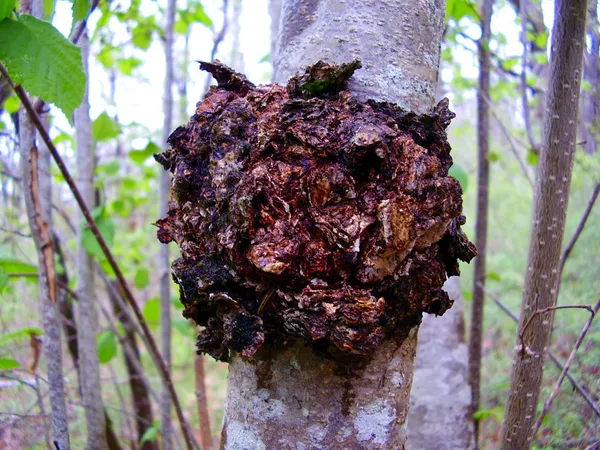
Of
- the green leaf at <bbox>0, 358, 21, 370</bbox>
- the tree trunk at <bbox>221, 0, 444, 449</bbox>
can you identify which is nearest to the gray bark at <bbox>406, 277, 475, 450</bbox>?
the tree trunk at <bbox>221, 0, 444, 449</bbox>

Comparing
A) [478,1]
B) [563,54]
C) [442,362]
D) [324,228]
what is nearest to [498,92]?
[478,1]

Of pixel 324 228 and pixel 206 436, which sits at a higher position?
pixel 324 228

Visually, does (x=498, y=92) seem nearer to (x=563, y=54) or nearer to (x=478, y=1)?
(x=478, y=1)

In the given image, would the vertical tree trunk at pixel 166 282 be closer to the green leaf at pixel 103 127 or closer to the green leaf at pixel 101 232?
the green leaf at pixel 103 127

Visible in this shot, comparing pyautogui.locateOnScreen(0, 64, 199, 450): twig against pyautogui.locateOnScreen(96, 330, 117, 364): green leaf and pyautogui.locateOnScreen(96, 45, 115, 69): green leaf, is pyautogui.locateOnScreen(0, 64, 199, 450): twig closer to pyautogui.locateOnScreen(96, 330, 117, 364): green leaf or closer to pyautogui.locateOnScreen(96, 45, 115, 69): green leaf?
pyautogui.locateOnScreen(96, 330, 117, 364): green leaf

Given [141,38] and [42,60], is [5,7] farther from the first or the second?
[141,38]
